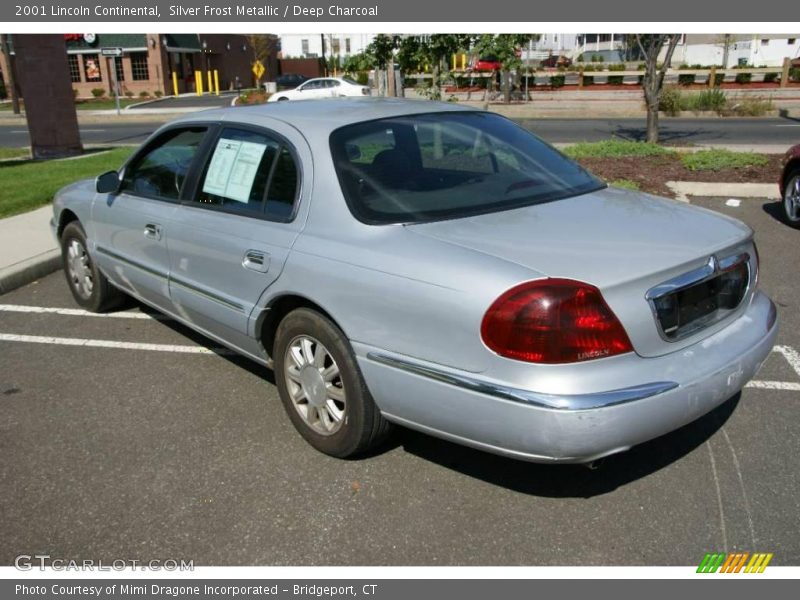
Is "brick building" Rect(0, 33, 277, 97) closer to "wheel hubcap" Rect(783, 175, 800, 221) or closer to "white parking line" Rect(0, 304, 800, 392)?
"white parking line" Rect(0, 304, 800, 392)

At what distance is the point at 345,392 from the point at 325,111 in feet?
5.14

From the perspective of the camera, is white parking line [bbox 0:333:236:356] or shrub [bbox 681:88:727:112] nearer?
white parking line [bbox 0:333:236:356]

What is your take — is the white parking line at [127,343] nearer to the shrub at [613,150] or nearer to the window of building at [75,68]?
the shrub at [613,150]

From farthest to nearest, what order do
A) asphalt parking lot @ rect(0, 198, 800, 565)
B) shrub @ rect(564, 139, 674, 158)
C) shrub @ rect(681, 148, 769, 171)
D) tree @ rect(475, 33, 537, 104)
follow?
shrub @ rect(564, 139, 674, 158) → tree @ rect(475, 33, 537, 104) → shrub @ rect(681, 148, 769, 171) → asphalt parking lot @ rect(0, 198, 800, 565)

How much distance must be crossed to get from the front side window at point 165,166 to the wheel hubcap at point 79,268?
3.04 ft

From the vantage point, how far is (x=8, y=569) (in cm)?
283

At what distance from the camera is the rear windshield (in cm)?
331

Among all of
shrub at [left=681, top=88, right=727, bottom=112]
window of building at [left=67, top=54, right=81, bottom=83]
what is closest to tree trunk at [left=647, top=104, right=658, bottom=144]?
shrub at [left=681, top=88, right=727, bottom=112]

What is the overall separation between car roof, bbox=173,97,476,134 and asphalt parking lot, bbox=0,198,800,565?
1559mm

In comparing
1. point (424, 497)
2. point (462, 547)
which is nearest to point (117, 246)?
point (424, 497)

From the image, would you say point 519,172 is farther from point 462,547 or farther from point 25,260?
point 25,260

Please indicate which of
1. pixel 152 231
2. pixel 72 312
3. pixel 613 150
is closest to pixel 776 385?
pixel 152 231

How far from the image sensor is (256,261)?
3580mm

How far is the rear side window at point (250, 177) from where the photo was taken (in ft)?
11.8
